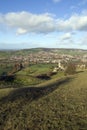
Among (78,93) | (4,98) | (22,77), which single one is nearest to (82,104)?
(78,93)

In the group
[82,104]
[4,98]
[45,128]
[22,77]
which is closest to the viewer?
[45,128]

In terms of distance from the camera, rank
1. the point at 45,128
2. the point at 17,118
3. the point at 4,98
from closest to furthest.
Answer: the point at 45,128 → the point at 17,118 → the point at 4,98

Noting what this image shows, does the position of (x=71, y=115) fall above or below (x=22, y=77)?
above

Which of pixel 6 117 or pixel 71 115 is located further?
pixel 71 115

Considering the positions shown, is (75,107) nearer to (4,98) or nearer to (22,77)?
(4,98)

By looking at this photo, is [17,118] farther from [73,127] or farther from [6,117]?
[73,127]

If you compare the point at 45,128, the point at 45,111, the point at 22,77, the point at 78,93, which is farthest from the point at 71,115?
the point at 22,77
